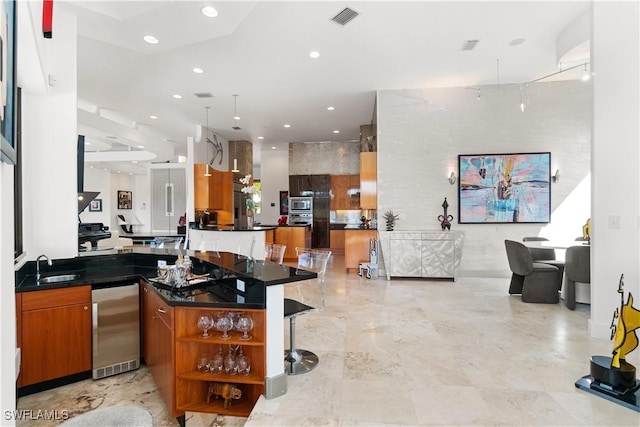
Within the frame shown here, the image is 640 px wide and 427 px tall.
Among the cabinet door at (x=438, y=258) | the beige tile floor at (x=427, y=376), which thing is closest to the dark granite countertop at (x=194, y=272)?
the beige tile floor at (x=427, y=376)

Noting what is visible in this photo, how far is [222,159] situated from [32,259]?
722 cm

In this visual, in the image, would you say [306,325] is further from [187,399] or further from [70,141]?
[70,141]

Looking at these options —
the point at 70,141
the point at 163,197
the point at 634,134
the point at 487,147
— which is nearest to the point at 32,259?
the point at 70,141

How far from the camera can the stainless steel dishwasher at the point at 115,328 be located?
105 inches

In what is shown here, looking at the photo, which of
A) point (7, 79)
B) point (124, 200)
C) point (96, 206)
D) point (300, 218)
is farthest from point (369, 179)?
point (124, 200)

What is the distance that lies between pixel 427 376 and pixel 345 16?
155 inches

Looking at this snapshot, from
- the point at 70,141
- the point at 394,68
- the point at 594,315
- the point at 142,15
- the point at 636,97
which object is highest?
the point at 394,68

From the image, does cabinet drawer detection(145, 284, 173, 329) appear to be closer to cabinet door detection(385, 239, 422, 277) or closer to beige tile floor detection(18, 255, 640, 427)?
beige tile floor detection(18, 255, 640, 427)

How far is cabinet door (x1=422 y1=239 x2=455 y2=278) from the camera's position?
18.9 ft

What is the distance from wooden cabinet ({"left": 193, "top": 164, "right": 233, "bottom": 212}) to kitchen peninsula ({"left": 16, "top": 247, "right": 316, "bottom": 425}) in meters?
5.29

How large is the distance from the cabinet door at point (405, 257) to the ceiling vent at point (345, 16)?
146 inches

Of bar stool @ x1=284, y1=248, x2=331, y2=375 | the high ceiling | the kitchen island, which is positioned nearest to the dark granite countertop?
bar stool @ x1=284, y1=248, x2=331, y2=375

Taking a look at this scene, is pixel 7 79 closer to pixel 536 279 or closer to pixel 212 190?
pixel 536 279

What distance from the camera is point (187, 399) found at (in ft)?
7.10
